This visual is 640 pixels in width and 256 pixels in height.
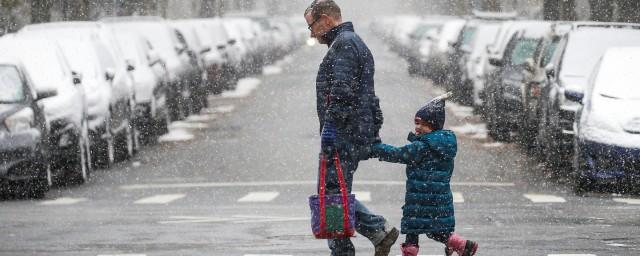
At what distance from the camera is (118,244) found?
11141 mm

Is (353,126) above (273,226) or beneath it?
above

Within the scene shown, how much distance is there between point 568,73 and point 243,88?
68.8ft

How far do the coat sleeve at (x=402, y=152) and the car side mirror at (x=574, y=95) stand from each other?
7552 millimetres

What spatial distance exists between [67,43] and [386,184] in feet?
17.2

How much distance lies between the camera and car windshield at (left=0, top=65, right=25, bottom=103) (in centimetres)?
1684

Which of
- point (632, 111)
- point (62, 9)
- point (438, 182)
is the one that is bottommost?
point (62, 9)

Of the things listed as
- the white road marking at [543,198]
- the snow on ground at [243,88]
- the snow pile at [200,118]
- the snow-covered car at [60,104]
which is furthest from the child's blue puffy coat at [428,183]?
the snow on ground at [243,88]

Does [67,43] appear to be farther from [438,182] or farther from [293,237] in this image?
[438,182]

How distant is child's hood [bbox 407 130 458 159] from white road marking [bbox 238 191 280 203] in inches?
242

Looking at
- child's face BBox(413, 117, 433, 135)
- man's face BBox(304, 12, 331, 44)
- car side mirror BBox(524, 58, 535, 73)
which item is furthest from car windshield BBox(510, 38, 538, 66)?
man's face BBox(304, 12, 331, 44)

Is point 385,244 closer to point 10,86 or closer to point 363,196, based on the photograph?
point 363,196

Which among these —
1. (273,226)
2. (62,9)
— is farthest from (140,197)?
(62,9)

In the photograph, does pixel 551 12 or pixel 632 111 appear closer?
pixel 632 111

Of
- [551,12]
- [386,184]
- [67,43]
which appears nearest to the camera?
[386,184]
